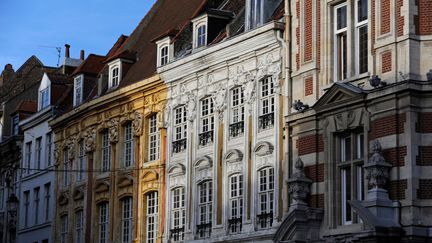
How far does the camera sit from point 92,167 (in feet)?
151

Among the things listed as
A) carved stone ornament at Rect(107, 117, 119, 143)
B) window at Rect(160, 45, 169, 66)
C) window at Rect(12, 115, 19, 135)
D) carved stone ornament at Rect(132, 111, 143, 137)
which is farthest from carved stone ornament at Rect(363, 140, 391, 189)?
window at Rect(12, 115, 19, 135)

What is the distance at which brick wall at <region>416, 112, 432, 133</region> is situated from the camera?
1123 inches

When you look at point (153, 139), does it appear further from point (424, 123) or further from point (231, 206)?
point (424, 123)

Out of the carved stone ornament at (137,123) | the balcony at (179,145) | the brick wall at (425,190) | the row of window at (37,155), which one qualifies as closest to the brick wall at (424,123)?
the brick wall at (425,190)

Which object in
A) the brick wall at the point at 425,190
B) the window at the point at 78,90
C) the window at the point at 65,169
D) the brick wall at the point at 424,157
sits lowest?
the brick wall at the point at 425,190

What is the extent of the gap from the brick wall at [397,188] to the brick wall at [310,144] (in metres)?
3.16

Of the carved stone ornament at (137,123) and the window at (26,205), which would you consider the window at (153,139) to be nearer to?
the carved stone ornament at (137,123)

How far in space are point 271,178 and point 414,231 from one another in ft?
25.3

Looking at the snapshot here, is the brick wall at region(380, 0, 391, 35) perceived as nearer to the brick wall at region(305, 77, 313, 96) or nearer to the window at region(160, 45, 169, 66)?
the brick wall at region(305, 77, 313, 96)

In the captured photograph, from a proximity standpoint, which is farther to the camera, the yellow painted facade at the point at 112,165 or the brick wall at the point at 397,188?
the yellow painted facade at the point at 112,165

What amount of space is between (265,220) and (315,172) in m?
4.06

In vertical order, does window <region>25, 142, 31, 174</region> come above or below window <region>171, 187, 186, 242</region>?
above

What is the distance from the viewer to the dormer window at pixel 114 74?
4591 cm

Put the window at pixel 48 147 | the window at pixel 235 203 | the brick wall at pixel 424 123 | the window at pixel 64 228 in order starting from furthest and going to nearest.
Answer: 1. the window at pixel 48 147
2. the window at pixel 64 228
3. the window at pixel 235 203
4. the brick wall at pixel 424 123
